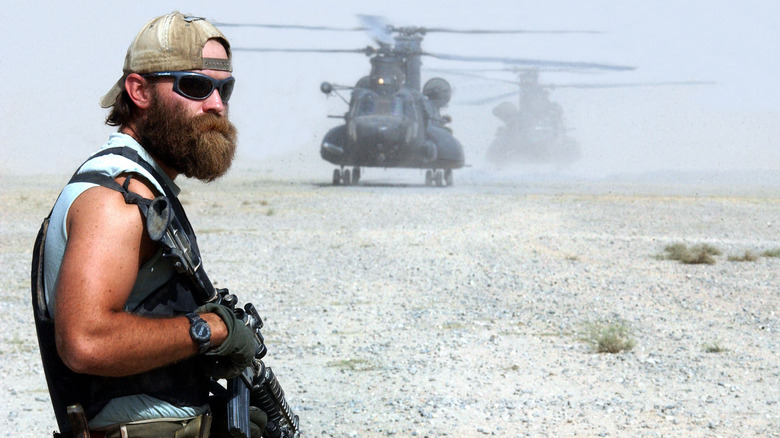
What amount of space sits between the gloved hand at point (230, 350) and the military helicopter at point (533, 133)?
2088 inches

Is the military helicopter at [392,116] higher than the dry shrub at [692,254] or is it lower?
higher

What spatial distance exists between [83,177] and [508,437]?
11.9ft

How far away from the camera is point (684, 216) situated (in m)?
19.8

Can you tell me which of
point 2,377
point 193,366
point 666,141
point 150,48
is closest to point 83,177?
point 150,48

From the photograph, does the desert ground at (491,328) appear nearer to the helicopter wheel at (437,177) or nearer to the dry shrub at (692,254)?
the dry shrub at (692,254)

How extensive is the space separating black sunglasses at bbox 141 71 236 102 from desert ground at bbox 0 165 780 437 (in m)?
3.31

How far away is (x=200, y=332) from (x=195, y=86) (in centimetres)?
60

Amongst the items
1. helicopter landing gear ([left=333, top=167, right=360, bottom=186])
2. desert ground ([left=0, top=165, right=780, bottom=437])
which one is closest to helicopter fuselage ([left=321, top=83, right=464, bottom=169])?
helicopter landing gear ([left=333, top=167, right=360, bottom=186])

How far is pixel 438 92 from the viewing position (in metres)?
31.8

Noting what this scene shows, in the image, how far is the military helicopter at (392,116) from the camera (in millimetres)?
27875

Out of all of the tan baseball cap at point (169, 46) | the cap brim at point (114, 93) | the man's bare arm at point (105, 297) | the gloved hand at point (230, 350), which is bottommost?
the gloved hand at point (230, 350)

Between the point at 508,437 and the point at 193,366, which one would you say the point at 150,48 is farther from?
the point at 508,437

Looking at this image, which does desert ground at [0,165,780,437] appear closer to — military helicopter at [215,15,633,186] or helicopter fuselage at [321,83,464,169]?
helicopter fuselage at [321,83,464,169]

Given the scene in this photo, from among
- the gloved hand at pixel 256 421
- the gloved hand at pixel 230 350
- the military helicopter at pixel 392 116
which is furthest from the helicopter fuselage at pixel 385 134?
the gloved hand at pixel 230 350
